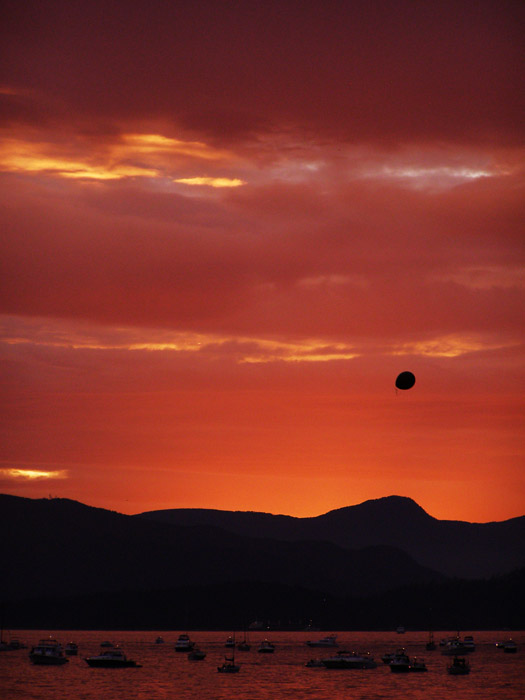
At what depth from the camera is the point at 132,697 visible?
171875 millimetres

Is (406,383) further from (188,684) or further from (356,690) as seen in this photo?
(188,684)

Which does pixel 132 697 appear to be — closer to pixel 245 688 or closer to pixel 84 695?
pixel 84 695

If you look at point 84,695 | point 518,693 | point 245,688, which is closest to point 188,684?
point 245,688

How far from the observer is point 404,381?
87.7 meters

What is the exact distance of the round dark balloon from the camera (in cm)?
8731

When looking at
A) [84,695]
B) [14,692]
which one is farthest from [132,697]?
[14,692]

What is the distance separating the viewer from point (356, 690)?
186 metres

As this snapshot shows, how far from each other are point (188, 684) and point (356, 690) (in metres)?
31.3

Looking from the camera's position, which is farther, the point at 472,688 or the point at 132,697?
the point at 472,688

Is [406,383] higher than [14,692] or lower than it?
higher

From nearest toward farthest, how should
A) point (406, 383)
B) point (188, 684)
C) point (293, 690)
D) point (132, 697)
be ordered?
point (406, 383)
point (132, 697)
point (293, 690)
point (188, 684)

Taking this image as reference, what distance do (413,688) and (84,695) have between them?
Result: 182ft

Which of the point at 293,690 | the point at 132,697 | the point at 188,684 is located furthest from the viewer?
the point at 188,684

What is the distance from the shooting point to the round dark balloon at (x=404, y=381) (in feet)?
286
